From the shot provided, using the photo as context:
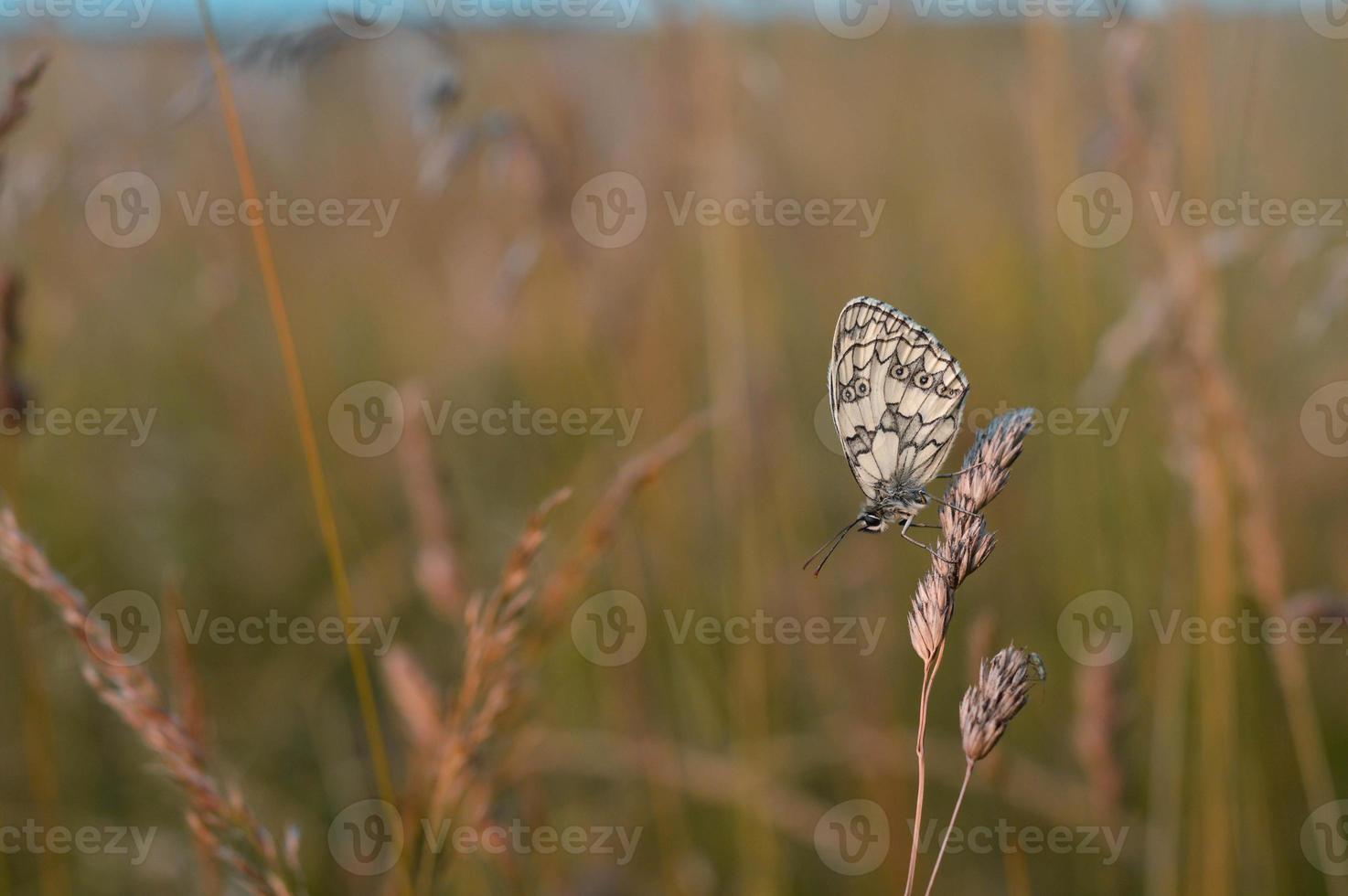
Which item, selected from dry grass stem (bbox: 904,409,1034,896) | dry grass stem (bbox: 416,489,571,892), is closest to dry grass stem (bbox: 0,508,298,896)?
dry grass stem (bbox: 416,489,571,892)

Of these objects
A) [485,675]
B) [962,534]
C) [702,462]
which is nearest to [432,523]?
[485,675]

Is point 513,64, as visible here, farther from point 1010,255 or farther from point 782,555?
point 1010,255

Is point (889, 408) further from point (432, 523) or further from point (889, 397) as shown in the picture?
point (432, 523)

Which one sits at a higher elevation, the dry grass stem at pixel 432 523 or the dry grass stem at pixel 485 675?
the dry grass stem at pixel 432 523

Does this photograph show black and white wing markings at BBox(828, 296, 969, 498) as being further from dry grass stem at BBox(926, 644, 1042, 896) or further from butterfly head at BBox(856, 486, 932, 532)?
dry grass stem at BBox(926, 644, 1042, 896)

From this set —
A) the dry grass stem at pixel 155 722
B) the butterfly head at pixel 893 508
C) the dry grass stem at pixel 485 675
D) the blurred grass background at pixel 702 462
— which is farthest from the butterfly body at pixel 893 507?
the dry grass stem at pixel 155 722

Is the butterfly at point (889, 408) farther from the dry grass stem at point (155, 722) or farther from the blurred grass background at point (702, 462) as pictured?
the dry grass stem at point (155, 722)

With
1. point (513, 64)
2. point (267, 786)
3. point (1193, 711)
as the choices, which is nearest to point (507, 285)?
point (513, 64)
